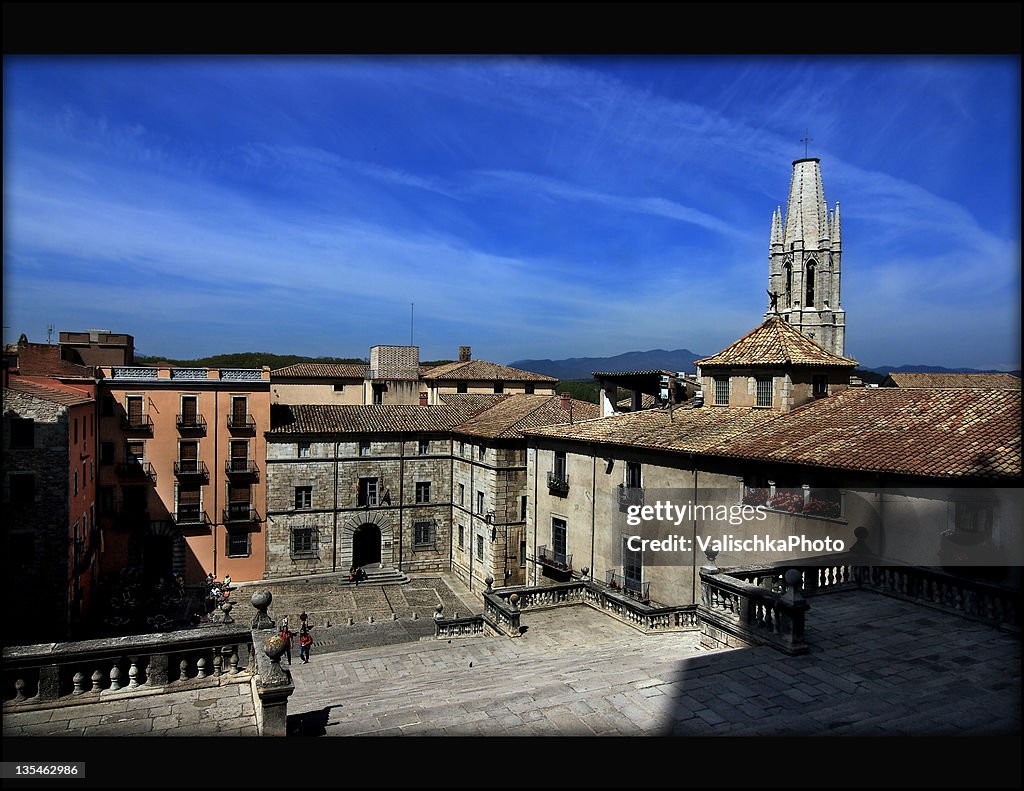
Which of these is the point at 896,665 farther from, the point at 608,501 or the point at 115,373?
the point at 115,373

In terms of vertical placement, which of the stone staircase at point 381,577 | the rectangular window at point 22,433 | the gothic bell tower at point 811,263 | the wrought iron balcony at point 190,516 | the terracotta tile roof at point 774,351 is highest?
the gothic bell tower at point 811,263

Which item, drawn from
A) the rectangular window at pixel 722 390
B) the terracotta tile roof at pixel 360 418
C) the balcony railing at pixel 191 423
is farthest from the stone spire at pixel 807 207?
the balcony railing at pixel 191 423

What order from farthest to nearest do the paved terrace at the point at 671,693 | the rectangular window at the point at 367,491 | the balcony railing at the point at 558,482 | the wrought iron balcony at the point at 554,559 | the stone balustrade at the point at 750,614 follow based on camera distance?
1. the rectangular window at the point at 367,491
2. the balcony railing at the point at 558,482
3. the wrought iron balcony at the point at 554,559
4. the stone balustrade at the point at 750,614
5. the paved terrace at the point at 671,693

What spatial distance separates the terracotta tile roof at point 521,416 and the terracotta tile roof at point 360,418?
1.80 meters

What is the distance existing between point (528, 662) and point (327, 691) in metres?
3.90

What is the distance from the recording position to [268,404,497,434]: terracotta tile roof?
122 ft

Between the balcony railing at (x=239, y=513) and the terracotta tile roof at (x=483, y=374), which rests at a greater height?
the terracotta tile roof at (x=483, y=374)

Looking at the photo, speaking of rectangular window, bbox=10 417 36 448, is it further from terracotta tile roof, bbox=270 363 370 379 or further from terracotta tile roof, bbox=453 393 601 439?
terracotta tile roof, bbox=270 363 370 379

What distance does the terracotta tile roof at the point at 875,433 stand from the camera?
593 inches

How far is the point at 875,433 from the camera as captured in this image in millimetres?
18094

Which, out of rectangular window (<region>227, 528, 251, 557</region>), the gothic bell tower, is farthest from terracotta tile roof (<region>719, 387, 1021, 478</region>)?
the gothic bell tower

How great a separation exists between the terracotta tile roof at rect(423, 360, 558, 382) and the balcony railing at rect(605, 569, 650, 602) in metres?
32.8

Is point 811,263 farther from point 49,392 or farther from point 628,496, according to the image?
point 49,392

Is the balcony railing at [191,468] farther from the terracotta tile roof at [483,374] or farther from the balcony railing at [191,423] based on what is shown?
the terracotta tile roof at [483,374]
